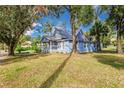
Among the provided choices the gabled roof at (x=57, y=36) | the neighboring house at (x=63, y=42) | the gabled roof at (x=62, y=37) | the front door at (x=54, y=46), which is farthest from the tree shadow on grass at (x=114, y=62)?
the front door at (x=54, y=46)

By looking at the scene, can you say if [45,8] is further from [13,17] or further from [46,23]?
[46,23]

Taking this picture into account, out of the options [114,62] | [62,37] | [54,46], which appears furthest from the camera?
[54,46]

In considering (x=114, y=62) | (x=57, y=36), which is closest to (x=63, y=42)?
(x=57, y=36)

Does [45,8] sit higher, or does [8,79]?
[45,8]

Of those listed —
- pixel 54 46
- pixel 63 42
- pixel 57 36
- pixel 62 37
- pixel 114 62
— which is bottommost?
pixel 114 62

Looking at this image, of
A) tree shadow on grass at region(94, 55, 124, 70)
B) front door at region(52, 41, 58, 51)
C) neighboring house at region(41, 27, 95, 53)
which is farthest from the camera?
front door at region(52, 41, 58, 51)

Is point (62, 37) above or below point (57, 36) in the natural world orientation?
below

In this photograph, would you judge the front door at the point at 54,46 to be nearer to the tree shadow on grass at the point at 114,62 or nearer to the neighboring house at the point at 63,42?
the neighboring house at the point at 63,42

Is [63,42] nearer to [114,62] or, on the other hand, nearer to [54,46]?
[54,46]

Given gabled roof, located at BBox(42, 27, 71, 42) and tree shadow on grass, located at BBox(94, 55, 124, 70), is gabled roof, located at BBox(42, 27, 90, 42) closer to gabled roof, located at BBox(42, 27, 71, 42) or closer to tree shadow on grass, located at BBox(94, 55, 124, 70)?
gabled roof, located at BBox(42, 27, 71, 42)

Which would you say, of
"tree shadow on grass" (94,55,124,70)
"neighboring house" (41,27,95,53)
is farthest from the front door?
"tree shadow on grass" (94,55,124,70)

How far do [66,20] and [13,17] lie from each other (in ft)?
17.4
